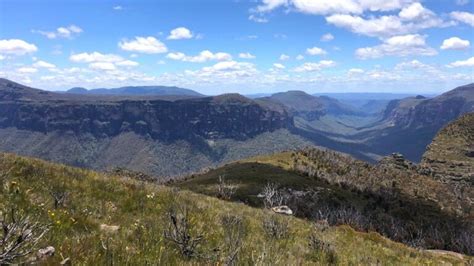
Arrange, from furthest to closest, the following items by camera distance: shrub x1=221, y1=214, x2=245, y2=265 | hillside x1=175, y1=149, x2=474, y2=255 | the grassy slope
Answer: hillside x1=175, y1=149, x2=474, y2=255 < the grassy slope < shrub x1=221, y1=214, x2=245, y2=265

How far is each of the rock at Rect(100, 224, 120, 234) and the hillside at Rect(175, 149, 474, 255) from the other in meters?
70.0

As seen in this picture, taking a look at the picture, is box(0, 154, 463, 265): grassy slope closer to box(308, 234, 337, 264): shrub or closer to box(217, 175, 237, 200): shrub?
box(308, 234, 337, 264): shrub

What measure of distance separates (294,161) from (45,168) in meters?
144

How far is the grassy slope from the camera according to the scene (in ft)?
21.9

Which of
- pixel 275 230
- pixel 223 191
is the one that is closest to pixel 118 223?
pixel 275 230

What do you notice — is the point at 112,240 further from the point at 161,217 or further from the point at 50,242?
the point at 161,217

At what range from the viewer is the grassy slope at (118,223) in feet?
21.9

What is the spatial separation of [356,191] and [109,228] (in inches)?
4750

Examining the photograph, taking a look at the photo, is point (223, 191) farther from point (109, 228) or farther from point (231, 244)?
point (231, 244)

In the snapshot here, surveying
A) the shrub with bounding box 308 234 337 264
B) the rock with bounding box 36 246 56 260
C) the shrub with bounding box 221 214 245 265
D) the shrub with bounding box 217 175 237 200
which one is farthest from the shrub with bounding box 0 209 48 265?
the shrub with bounding box 217 175 237 200

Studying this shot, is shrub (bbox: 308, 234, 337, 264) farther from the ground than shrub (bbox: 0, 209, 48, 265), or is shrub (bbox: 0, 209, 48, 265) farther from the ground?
shrub (bbox: 0, 209, 48, 265)

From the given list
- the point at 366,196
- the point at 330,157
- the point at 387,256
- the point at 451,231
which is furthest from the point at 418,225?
the point at 387,256

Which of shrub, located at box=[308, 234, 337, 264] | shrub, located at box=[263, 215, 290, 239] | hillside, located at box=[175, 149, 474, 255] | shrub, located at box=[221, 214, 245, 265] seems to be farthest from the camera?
hillside, located at box=[175, 149, 474, 255]

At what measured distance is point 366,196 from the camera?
121000 millimetres
